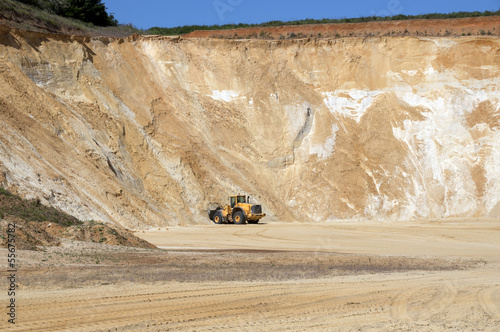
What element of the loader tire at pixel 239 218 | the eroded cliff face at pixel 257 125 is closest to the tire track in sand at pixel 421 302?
the eroded cliff face at pixel 257 125

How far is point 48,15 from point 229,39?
1218cm

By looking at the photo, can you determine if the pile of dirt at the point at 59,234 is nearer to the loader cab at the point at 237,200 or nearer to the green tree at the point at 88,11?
the loader cab at the point at 237,200

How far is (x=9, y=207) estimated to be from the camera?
1903cm

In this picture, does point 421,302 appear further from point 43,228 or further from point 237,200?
point 237,200

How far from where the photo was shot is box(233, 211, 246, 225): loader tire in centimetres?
3061

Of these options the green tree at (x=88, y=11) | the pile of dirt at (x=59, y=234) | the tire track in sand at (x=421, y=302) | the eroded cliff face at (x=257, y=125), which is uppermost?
the green tree at (x=88, y=11)

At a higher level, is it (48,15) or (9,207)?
(48,15)

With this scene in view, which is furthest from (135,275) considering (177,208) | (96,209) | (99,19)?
(99,19)

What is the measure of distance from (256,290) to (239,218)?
19576 millimetres

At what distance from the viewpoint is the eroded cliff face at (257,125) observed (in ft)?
100

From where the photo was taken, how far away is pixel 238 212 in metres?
30.9

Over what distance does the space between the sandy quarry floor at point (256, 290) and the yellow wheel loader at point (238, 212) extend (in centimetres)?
1000

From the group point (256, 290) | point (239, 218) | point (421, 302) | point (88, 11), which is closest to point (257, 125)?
point (239, 218)

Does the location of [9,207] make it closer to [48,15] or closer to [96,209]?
[96,209]
